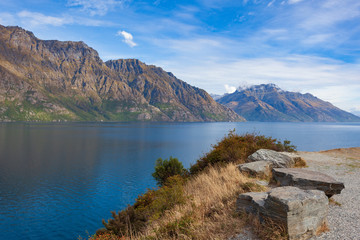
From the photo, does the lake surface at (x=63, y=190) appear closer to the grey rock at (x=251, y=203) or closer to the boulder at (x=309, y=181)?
the boulder at (x=309, y=181)

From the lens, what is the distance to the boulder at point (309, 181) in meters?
9.60

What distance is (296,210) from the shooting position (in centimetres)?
674

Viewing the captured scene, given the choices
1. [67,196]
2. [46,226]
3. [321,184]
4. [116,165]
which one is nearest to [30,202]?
[67,196]

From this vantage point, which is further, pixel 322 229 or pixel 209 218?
pixel 209 218

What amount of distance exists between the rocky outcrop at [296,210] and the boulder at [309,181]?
2537 millimetres

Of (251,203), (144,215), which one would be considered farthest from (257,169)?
(144,215)

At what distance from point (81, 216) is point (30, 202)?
38.1ft

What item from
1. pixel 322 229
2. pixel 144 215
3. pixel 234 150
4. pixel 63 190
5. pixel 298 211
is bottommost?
pixel 63 190

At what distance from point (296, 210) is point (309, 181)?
160 inches

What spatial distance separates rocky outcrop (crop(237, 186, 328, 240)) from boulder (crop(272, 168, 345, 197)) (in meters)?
2.54

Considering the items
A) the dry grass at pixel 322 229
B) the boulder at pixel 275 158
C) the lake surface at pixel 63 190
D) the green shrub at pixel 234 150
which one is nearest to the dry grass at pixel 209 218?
the dry grass at pixel 322 229

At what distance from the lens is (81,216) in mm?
35281

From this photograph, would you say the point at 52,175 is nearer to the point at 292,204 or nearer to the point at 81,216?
the point at 81,216

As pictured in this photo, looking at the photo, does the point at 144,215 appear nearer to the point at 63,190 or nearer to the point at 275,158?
the point at 275,158
